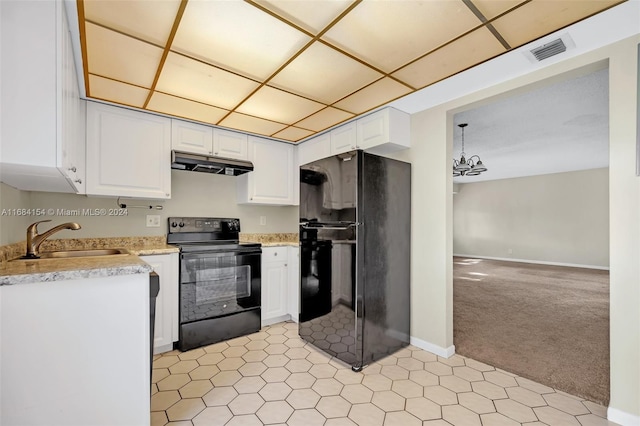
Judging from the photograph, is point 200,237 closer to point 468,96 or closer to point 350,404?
point 350,404

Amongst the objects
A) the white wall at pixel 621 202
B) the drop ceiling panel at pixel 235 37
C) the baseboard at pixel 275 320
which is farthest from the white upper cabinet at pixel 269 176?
the white wall at pixel 621 202

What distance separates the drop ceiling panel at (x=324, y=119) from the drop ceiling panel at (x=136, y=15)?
55.5 inches

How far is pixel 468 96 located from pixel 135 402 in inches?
114

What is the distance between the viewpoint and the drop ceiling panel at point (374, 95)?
2.19 meters

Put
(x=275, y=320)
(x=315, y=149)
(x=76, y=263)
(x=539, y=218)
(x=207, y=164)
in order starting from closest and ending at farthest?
1. (x=76, y=263)
2. (x=207, y=164)
3. (x=275, y=320)
4. (x=315, y=149)
5. (x=539, y=218)

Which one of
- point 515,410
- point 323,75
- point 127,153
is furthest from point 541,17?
point 127,153

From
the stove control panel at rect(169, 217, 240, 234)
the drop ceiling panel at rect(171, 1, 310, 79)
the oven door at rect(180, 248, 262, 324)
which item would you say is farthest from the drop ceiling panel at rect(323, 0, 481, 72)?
the stove control panel at rect(169, 217, 240, 234)

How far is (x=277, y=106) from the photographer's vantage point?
2559mm

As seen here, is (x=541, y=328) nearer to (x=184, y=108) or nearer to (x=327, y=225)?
(x=327, y=225)

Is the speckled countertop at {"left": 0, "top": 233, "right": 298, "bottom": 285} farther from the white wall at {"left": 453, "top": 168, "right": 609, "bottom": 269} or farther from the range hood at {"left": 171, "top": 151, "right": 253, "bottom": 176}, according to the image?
the white wall at {"left": 453, "top": 168, "right": 609, "bottom": 269}

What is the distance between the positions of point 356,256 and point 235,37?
164cm

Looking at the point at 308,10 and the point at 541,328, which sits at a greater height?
the point at 308,10

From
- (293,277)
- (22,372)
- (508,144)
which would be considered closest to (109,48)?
(22,372)

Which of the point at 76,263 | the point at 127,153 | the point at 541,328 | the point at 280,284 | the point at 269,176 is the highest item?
the point at 127,153
